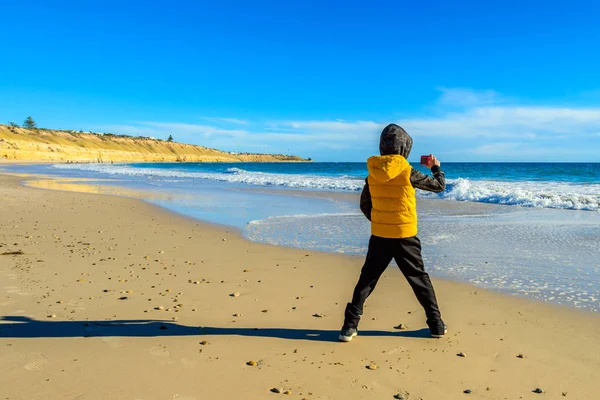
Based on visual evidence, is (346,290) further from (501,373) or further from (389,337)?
(501,373)

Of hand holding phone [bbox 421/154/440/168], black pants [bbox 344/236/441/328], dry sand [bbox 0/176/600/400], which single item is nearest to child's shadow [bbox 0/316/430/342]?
dry sand [bbox 0/176/600/400]

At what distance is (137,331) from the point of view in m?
3.95

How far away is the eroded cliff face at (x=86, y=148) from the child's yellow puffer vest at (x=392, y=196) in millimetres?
87139

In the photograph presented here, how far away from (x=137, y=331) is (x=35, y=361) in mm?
843

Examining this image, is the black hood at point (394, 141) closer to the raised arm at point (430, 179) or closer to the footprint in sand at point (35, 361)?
the raised arm at point (430, 179)

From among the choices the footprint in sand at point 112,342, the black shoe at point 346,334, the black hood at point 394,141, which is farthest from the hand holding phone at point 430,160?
the footprint in sand at point 112,342

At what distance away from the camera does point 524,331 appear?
13.1ft

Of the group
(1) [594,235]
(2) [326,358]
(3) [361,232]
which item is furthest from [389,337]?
(1) [594,235]

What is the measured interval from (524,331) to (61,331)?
4.24 m

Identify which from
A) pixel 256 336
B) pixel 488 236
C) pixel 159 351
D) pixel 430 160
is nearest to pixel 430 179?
pixel 430 160

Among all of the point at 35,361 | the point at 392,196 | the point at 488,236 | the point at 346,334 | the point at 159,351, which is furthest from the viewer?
the point at 488,236

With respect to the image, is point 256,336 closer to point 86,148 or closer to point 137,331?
point 137,331

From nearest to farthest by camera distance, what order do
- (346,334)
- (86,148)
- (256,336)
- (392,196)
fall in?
1. (392,196)
2. (346,334)
3. (256,336)
4. (86,148)

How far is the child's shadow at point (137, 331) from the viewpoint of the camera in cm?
385
